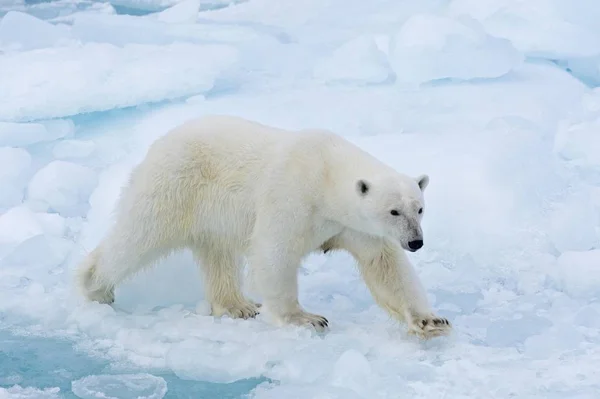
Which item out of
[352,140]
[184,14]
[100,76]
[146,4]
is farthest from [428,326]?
[146,4]

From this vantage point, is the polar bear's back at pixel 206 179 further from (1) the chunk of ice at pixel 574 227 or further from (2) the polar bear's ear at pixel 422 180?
(1) the chunk of ice at pixel 574 227

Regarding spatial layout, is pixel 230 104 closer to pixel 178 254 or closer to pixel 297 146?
pixel 178 254

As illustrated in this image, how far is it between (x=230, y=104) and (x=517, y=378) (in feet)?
14.9

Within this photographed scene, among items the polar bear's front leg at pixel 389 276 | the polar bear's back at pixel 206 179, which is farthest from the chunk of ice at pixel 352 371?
the polar bear's back at pixel 206 179

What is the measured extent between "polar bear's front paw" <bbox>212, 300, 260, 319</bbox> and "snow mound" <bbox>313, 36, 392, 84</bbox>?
12.8 feet

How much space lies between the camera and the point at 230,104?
7.27 m

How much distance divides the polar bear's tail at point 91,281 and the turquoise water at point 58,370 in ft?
1.62

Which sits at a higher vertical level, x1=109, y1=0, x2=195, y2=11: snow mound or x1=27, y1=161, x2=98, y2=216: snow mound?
x1=109, y1=0, x2=195, y2=11: snow mound

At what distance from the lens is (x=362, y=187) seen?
141 inches

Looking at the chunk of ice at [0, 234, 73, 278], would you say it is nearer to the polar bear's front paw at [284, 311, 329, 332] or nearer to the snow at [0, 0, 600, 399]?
the snow at [0, 0, 600, 399]

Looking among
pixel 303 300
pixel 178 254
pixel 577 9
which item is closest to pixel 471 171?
pixel 303 300

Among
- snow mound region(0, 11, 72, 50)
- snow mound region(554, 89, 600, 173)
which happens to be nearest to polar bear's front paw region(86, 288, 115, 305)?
snow mound region(554, 89, 600, 173)

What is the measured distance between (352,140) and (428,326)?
250 cm

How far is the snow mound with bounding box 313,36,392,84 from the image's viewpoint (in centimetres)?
782
